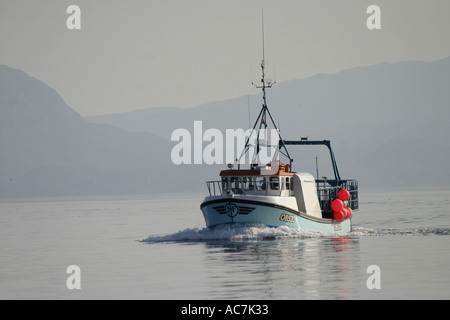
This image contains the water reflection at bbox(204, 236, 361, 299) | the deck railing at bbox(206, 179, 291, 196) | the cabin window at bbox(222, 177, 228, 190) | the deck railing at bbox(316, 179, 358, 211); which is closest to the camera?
the water reflection at bbox(204, 236, 361, 299)

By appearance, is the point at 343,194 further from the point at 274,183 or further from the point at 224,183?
the point at 224,183

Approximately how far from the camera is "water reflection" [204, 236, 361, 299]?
35625 mm

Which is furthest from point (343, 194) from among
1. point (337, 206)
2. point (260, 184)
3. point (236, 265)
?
point (236, 265)

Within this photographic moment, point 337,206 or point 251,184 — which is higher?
point 251,184

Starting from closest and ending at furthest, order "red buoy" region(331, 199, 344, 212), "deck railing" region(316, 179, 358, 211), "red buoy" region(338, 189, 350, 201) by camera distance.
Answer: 1. "red buoy" region(331, 199, 344, 212)
2. "red buoy" region(338, 189, 350, 201)
3. "deck railing" region(316, 179, 358, 211)

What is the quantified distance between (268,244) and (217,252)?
4896mm

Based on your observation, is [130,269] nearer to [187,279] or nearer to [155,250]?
[187,279]

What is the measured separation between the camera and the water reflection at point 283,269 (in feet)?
117

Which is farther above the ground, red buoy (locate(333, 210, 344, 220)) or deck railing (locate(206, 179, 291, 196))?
deck railing (locate(206, 179, 291, 196))

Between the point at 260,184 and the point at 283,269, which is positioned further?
the point at 260,184

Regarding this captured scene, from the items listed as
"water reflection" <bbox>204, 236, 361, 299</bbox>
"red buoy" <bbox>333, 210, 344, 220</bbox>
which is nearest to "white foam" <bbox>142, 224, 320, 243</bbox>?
"water reflection" <bbox>204, 236, 361, 299</bbox>

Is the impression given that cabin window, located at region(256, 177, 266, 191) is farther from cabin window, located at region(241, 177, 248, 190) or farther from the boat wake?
the boat wake

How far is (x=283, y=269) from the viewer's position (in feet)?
142
